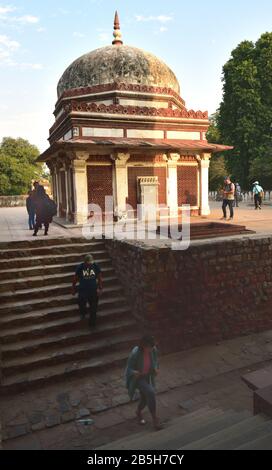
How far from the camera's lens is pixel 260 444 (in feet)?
9.97

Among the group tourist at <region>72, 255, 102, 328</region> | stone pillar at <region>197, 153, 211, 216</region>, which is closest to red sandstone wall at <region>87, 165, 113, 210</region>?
stone pillar at <region>197, 153, 211, 216</region>

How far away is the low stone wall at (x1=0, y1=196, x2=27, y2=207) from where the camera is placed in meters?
32.7

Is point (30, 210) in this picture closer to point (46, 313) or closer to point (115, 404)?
point (46, 313)

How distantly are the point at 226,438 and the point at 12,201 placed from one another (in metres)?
32.7

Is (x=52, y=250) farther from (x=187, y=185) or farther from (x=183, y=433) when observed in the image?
(x=187, y=185)

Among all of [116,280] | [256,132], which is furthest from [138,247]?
[256,132]

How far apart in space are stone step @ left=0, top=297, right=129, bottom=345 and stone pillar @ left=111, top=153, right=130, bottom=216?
20.4 feet

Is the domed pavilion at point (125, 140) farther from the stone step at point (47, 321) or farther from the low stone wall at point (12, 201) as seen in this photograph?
the low stone wall at point (12, 201)

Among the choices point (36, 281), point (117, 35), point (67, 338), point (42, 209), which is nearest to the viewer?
point (67, 338)

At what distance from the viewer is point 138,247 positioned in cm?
732

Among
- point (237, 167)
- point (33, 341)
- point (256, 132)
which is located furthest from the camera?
point (237, 167)

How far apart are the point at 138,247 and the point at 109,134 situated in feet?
24.5

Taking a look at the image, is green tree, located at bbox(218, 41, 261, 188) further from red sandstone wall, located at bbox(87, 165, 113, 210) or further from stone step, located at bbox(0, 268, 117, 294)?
stone step, located at bbox(0, 268, 117, 294)

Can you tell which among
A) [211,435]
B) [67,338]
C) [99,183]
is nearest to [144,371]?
[211,435]
